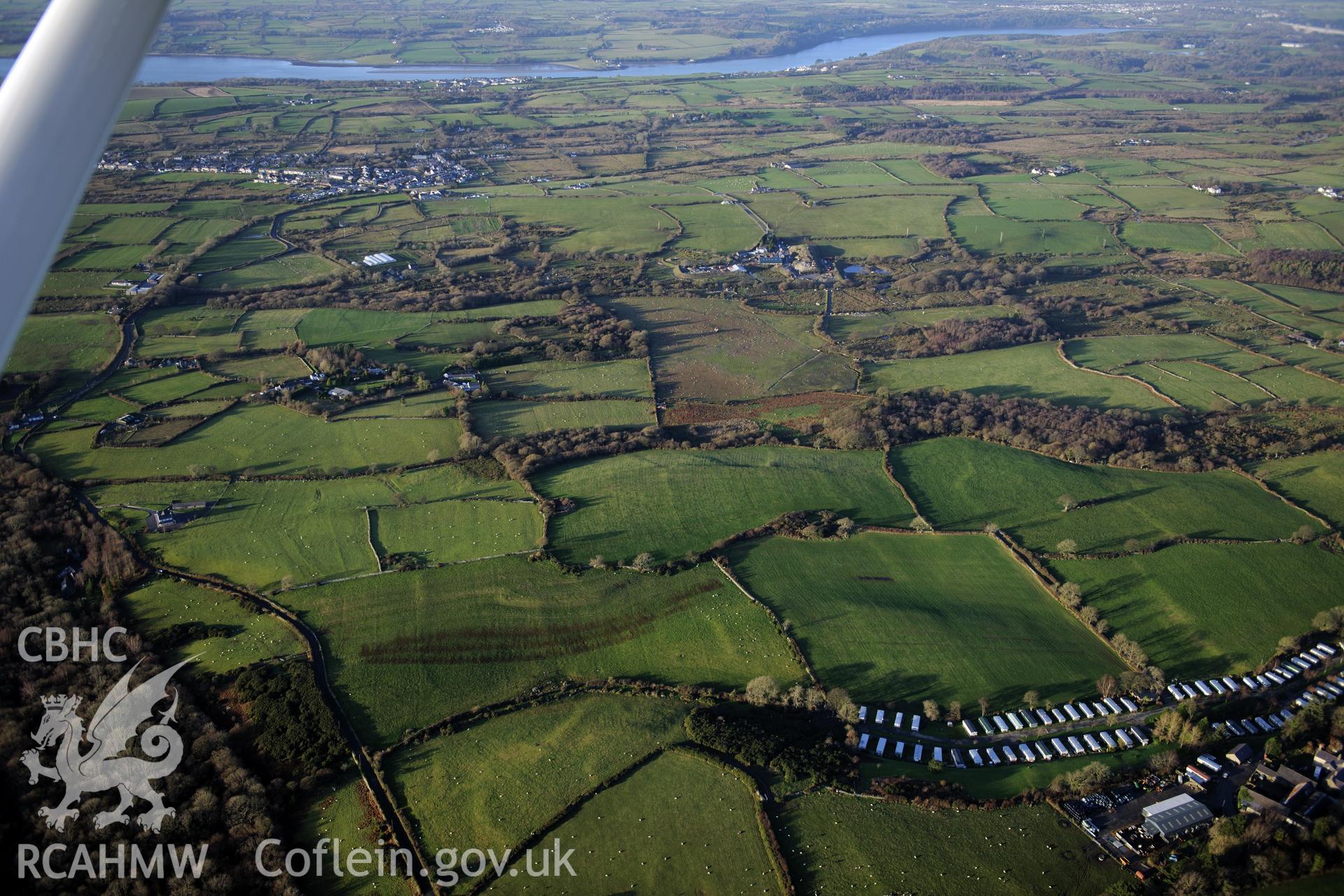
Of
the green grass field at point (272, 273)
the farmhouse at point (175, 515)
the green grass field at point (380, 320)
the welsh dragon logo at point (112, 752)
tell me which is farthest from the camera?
the green grass field at point (272, 273)

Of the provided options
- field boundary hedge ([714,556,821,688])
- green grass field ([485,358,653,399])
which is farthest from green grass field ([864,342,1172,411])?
field boundary hedge ([714,556,821,688])

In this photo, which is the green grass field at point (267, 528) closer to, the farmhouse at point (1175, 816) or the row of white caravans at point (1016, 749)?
the row of white caravans at point (1016, 749)

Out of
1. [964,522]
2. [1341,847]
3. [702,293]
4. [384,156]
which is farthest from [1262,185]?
[384,156]

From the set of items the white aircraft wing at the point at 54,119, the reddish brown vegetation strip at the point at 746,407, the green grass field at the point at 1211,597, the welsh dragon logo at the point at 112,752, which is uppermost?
the white aircraft wing at the point at 54,119

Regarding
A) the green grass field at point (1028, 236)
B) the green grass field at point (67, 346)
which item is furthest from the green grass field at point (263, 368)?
the green grass field at point (1028, 236)

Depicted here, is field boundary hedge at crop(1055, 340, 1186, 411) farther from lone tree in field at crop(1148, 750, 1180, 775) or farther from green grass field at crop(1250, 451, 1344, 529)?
lone tree in field at crop(1148, 750, 1180, 775)

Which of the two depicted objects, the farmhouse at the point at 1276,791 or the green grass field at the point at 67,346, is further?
the green grass field at the point at 67,346

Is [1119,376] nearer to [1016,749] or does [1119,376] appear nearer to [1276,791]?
[1276,791]
